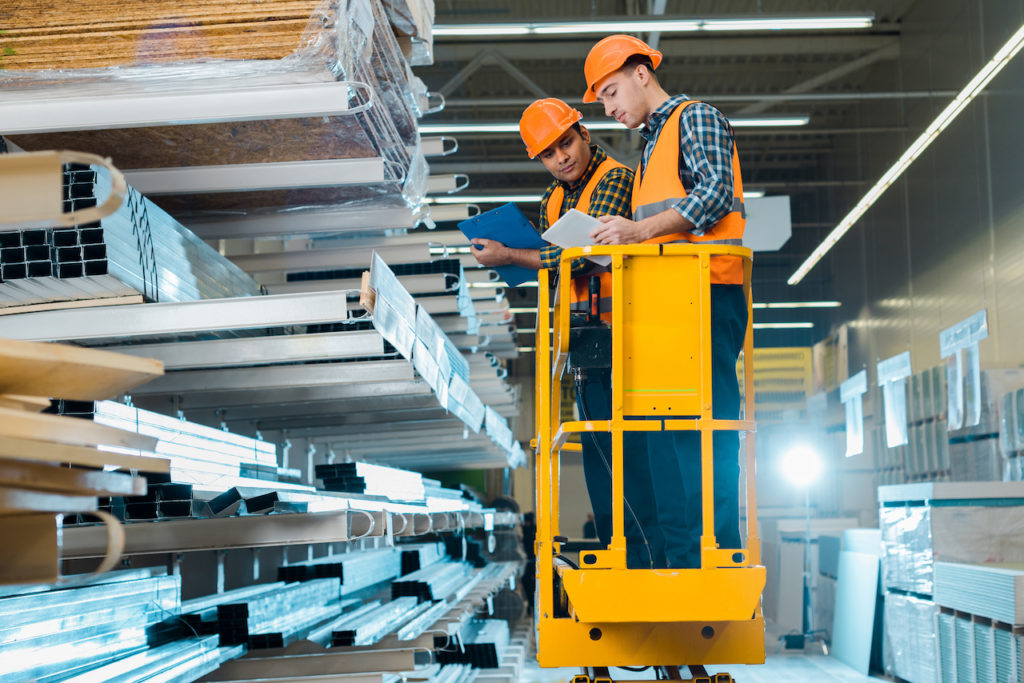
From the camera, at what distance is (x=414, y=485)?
20.6 feet

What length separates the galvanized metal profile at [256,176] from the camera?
3520mm

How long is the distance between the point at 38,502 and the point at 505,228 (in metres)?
2.52

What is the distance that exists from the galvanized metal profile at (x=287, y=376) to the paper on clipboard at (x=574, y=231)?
1.00 m

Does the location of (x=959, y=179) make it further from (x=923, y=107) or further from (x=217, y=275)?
(x=217, y=275)

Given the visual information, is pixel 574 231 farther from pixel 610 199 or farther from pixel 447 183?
pixel 447 183

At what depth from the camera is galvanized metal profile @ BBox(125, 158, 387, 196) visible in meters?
3.52

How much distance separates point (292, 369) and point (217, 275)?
645mm

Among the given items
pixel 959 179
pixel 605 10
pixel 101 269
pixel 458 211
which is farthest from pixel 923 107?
pixel 101 269

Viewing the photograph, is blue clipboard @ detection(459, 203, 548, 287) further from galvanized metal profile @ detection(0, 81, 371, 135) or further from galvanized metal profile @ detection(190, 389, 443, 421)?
galvanized metal profile @ detection(190, 389, 443, 421)

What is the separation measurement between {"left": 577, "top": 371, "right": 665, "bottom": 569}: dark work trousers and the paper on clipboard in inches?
18.1

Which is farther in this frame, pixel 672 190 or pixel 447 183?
pixel 447 183

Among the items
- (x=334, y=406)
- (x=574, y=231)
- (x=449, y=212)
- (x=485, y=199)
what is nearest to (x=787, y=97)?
(x=485, y=199)

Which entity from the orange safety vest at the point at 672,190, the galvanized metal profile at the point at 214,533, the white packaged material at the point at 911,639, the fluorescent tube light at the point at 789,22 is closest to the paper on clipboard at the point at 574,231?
the orange safety vest at the point at 672,190

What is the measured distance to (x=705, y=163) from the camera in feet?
11.1
